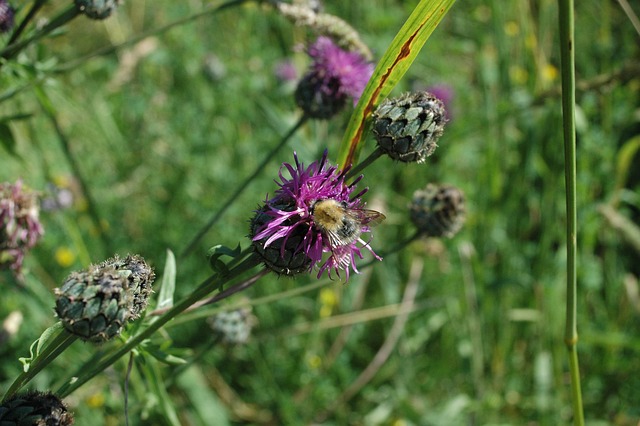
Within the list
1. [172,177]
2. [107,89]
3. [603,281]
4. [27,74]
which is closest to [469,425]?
[603,281]

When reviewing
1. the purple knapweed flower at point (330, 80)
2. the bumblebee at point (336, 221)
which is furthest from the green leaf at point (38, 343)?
the purple knapweed flower at point (330, 80)

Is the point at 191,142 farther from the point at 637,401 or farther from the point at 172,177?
the point at 637,401

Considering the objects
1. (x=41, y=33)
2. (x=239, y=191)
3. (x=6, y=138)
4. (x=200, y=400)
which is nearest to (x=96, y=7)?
(x=41, y=33)

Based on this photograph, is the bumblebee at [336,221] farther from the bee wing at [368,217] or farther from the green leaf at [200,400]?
the green leaf at [200,400]

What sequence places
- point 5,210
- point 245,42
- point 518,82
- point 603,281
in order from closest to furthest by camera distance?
1. point 5,210
2. point 603,281
3. point 518,82
4. point 245,42

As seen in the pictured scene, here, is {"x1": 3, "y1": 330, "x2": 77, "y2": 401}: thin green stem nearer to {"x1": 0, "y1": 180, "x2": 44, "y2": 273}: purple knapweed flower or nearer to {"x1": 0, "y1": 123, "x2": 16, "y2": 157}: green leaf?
{"x1": 0, "y1": 180, "x2": 44, "y2": 273}: purple knapweed flower

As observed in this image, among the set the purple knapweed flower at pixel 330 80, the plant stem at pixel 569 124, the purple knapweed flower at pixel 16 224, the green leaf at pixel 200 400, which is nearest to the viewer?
the plant stem at pixel 569 124

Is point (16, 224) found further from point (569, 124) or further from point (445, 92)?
point (445, 92)
